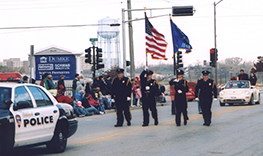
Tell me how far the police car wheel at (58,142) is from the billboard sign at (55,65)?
66.2ft

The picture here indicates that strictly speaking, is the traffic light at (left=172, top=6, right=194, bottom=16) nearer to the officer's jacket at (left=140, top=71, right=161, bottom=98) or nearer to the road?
the road

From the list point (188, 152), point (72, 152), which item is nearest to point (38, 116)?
point (72, 152)

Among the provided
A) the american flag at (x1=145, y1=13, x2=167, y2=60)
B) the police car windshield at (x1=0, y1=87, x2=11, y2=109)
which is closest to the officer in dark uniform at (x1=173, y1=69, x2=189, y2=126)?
the american flag at (x1=145, y1=13, x2=167, y2=60)

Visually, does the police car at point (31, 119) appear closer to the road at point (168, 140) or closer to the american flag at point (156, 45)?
the road at point (168, 140)

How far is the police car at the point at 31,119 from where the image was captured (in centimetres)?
732

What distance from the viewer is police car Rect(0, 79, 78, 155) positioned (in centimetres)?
732

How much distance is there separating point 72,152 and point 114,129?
14.2 ft

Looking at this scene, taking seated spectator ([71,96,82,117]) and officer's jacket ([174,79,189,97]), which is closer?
officer's jacket ([174,79,189,97])

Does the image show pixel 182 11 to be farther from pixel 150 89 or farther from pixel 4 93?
pixel 4 93

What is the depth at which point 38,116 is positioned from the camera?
8.32 m

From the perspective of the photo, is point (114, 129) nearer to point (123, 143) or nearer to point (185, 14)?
point (123, 143)

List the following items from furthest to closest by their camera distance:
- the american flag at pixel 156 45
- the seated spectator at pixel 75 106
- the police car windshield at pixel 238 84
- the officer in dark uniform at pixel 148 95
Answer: the police car windshield at pixel 238 84 < the american flag at pixel 156 45 < the seated spectator at pixel 75 106 < the officer in dark uniform at pixel 148 95

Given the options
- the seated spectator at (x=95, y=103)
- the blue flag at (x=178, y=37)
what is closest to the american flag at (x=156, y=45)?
the blue flag at (x=178, y=37)

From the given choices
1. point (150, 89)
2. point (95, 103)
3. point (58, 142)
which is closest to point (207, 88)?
point (150, 89)
